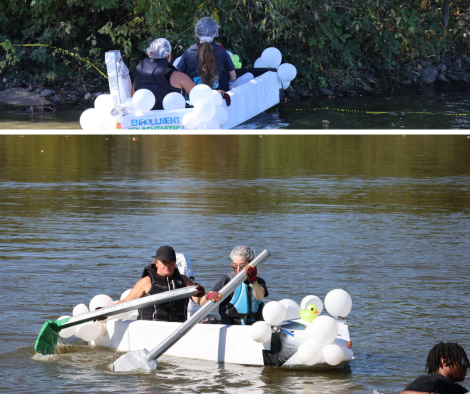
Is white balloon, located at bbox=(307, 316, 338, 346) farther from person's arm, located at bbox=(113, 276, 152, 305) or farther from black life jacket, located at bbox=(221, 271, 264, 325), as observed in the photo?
person's arm, located at bbox=(113, 276, 152, 305)

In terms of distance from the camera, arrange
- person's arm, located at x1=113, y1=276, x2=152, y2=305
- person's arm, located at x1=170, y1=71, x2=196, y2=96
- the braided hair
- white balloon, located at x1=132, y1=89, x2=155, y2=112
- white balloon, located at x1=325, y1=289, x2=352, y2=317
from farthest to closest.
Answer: person's arm, located at x1=170, y1=71, x2=196, y2=96, white balloon, located at x1=132, y1=89, x2=155, y2=112, person's arm, located at x1=113, y1=276, x2=152, y2=305, white balloon, located at x1=325, y1=289, x2=352, y2=317, the braided hair

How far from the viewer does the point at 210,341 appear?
5.90 metres

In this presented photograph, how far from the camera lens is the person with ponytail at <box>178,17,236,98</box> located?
13.2 meters

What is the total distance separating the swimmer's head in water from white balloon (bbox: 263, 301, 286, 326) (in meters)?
7.58

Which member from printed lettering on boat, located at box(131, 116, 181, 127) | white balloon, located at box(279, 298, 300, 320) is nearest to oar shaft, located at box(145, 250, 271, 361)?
white balloon, located at box(279, 298, 300, 320)

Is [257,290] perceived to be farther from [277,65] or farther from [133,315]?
[277,65]

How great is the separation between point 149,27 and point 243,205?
7996 mm

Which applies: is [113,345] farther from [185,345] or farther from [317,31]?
[317,31]

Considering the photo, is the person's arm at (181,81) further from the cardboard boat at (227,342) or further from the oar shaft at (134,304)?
the oar shaft at (134,304)

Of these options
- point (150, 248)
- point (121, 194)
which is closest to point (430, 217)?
point (150, 248)

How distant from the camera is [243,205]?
11.9 metres

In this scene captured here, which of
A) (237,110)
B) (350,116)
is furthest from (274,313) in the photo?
(350,116)

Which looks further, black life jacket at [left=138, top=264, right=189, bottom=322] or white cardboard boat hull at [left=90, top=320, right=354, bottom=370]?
black life jacket at [left=138, top=264, right=189, bottom=322]

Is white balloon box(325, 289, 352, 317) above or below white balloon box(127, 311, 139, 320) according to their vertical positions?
above
